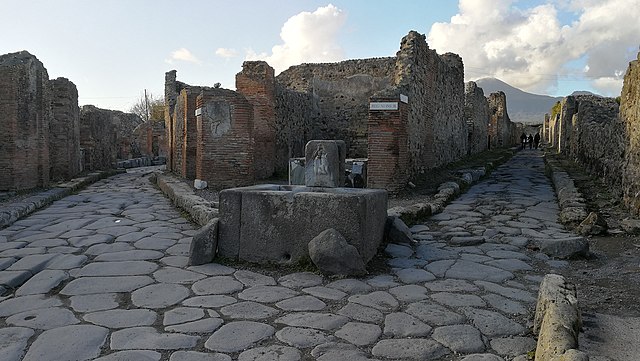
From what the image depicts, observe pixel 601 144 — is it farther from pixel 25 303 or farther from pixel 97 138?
pixel 97 138

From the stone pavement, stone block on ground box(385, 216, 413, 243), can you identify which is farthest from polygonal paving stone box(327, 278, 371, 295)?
stone block on ground box(385, 216, 413, 243)

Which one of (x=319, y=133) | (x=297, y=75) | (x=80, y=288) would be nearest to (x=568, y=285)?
(x=80, y=288)

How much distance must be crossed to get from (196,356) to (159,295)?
3.56 feet

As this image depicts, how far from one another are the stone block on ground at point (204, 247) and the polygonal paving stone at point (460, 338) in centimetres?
222

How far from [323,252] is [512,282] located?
1.48 m

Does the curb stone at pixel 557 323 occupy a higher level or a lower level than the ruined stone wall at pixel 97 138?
lower

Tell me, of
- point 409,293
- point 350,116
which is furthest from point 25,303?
point 350,116

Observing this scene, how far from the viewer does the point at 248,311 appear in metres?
3.02

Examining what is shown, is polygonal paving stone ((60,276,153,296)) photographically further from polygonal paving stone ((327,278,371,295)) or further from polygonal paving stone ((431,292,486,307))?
polygonal paving stone ((431,292,486,307))

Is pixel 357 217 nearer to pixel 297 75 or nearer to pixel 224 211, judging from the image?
pixel 224 211

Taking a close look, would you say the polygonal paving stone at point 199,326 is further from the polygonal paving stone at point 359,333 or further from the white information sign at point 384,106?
the white information sign at point 384,106

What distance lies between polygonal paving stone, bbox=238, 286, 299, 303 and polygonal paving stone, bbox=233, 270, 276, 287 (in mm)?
108

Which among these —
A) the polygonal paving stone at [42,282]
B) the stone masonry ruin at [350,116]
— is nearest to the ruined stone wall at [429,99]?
the stone masonry ruin at [350,116]

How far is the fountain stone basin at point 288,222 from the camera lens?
3.96 m
